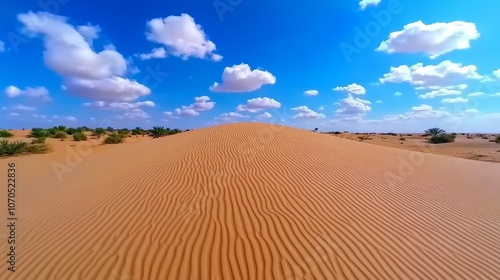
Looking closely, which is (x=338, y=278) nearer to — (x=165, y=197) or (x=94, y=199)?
(x=165, y=197)

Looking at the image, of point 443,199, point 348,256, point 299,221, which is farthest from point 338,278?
point 443,199

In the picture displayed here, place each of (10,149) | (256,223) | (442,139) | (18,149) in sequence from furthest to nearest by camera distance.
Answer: (442,139) → (18,149) → (10,149) → (256,223)

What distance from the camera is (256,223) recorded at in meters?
4.87

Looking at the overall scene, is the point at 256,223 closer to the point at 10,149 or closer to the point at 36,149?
the point at 10,149

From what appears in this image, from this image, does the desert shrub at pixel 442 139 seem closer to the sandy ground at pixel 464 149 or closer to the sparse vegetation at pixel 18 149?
the sandy ground at pixel 464 149

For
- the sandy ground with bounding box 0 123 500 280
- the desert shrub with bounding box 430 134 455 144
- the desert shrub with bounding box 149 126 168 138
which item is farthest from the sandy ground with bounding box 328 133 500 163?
the desert shrub with bounding box 149 126 168 138

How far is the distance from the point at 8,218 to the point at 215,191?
4523 mm

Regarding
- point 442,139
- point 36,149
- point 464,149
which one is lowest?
point 464,149

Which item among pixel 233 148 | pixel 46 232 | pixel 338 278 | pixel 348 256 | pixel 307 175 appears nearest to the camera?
pixel 338 278

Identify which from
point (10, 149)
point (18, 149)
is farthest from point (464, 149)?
point (10, 149)

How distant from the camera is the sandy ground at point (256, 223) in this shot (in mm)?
3717

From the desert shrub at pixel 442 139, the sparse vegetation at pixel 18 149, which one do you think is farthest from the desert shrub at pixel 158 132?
the desert shrub at pixel 442 139

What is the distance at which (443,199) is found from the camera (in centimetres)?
670

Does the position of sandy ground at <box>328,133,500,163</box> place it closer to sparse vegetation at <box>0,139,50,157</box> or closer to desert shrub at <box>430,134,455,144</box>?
desert shrub at <box>430,134,455,144</box>
